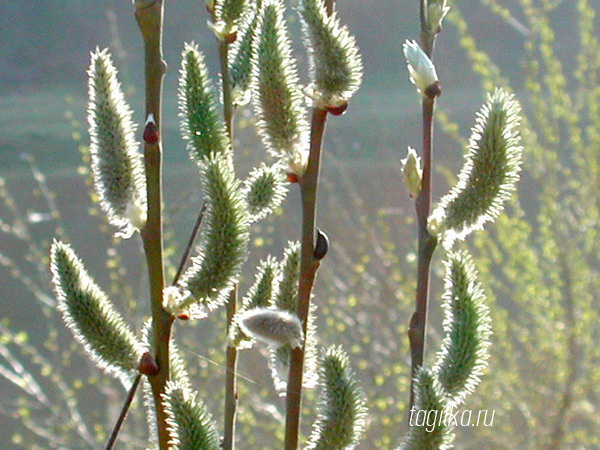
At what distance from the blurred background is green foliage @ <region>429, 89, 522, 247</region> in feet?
2.89

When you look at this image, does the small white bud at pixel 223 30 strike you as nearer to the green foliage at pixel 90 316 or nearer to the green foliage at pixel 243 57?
the green foliage at pixel 243 57

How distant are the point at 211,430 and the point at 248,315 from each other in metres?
0.04

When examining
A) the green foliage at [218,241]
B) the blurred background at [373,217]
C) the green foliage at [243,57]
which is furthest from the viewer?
the blurred background at [373,217]

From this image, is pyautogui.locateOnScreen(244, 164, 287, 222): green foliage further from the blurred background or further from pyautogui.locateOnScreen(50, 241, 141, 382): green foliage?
the blurred background

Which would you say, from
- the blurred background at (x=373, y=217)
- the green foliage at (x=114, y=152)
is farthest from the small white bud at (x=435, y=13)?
the blurred background at (x=373, y=217)

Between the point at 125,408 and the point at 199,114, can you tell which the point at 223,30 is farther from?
the point at 125,408

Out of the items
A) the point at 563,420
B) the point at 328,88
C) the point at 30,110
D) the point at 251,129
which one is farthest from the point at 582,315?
the point at 328,88

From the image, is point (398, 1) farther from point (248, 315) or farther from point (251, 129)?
point (248, 315)

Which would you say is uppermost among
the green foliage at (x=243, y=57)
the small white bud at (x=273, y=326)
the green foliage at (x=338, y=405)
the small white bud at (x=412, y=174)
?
the green foliage at (x=243, y=57)

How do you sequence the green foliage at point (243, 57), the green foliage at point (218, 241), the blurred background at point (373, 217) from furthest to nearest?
the blurred background at point (373, 217), the green foliage at point (243, 57), the green foliage at point (218, 241)

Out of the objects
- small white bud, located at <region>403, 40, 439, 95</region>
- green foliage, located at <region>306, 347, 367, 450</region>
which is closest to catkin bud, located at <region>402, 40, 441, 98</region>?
small white bud, located at <region>403, 40, 439, 95</region>

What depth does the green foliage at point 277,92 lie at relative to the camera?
0.33 m

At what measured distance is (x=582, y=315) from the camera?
1536 mm

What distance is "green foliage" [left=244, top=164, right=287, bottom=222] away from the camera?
1.28 feet
